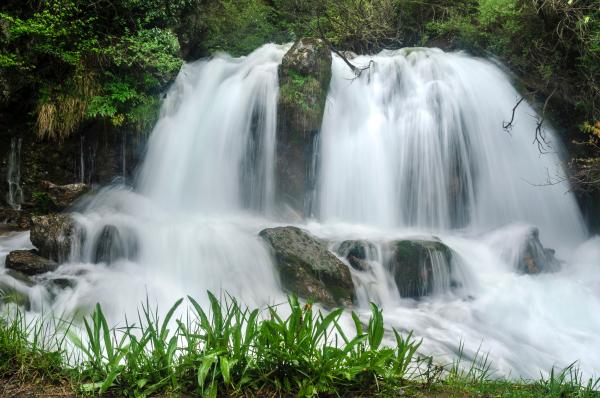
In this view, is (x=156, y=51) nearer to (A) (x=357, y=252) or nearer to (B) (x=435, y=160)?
(A) (x=357, y=252)

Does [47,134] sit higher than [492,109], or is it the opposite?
[492,109]

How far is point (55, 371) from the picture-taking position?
2.34m

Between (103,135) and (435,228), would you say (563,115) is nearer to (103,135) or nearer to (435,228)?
(435,228)

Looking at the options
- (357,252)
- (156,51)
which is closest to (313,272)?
(357,252)

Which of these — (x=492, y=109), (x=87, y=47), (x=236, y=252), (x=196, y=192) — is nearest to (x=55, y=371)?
(x=236, y=252)

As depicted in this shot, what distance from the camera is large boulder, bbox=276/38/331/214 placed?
30.4 feet

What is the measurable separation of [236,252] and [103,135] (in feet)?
14.0

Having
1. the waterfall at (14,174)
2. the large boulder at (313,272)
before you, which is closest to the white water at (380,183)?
the large boulder at (313,272)

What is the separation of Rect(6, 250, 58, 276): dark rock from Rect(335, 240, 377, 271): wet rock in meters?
3.97

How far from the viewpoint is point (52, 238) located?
627 cm

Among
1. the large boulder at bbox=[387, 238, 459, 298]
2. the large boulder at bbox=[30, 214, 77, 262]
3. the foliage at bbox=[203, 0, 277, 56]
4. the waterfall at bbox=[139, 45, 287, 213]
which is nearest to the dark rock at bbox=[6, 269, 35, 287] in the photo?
the large boulder at bbox=[30, 214, 77, 262]

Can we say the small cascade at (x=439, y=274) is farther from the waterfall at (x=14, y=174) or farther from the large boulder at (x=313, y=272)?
the waterfall at (x=14, y=174)

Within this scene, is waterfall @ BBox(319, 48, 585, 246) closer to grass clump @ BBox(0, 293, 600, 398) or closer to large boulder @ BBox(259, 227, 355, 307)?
large boulder @ BBox(259, 227, 355, 307)

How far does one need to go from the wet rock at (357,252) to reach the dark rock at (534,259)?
107 inches
